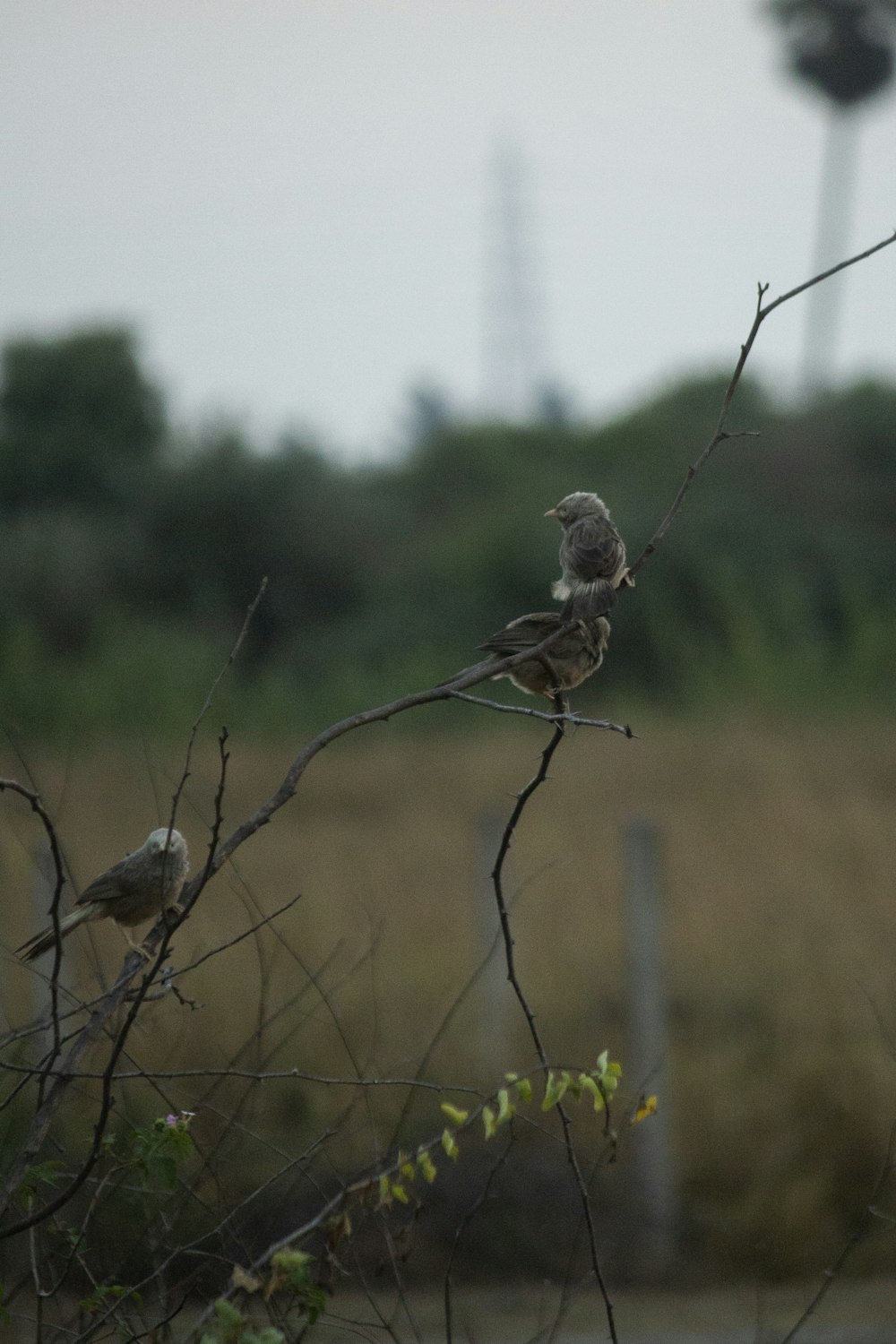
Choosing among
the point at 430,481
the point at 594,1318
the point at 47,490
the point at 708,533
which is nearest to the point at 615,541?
the point at 594,1318

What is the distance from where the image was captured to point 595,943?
11.0 meters

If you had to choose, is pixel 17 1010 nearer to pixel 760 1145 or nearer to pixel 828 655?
pixel 760 1145

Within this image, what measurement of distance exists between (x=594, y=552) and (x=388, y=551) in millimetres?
22185

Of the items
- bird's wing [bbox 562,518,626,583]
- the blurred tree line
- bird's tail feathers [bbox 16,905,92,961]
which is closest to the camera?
bird's tail feathers [bbox 16,905,92,961]

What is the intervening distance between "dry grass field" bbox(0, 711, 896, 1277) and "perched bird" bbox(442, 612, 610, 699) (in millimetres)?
1254

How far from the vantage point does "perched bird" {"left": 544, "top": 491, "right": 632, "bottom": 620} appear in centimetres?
368

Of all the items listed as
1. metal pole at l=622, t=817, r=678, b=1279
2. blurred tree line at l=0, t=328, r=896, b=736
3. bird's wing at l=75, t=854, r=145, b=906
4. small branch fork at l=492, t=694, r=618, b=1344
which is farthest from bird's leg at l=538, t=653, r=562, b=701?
blurred tree line at l=0, t=328, r=896, b=736

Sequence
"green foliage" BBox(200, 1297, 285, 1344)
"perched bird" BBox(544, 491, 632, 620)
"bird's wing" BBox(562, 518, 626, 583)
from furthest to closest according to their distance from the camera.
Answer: "bird's wing" BBox(562, 518, 626, 583), "perched bird" BBox(544, 491, 632, 620), "green foliage" BBox(200, 1297, 285, 1344)

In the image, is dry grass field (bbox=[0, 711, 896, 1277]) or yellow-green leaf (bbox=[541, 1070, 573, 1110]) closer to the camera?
yellow-green leaf (bbox=[541, 1070, 573, 1110])

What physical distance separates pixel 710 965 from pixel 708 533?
47.8 ft

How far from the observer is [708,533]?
24578mm

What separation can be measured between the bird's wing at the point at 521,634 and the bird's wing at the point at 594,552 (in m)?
0.20

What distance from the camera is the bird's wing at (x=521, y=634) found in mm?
3359

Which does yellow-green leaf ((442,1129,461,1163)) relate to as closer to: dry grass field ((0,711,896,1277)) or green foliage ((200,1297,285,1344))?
green foliage ((200,1297,285,1344))
